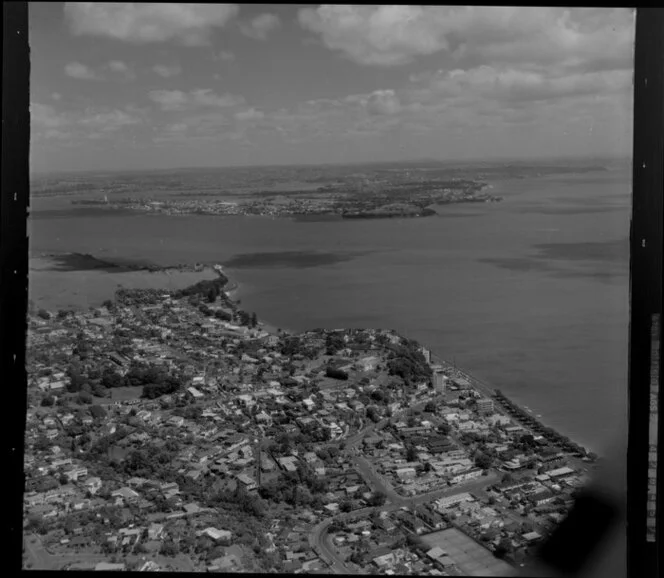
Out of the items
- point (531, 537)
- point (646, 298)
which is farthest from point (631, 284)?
point (531, 537)

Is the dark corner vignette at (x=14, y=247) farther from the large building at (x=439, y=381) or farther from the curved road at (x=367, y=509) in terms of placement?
the large building at (x=439, y=381)

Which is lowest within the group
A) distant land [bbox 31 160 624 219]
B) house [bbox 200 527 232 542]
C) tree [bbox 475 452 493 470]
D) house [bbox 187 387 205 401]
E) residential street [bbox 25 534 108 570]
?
residential street [bbox 25 534 108 570]

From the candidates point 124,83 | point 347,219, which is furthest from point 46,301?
point 347,219

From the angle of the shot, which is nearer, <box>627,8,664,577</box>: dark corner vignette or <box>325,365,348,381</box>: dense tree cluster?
<box>627,8,664,577</box>: dark corner vignette

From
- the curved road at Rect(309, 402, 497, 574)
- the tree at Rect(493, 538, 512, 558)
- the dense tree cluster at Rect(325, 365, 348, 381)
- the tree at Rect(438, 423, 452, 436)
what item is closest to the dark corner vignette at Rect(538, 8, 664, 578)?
the tree at Rect(493, 538, 512, 558)

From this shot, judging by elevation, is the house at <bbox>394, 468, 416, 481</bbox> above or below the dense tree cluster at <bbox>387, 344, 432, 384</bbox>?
below

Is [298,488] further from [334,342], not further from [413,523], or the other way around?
[334,342]

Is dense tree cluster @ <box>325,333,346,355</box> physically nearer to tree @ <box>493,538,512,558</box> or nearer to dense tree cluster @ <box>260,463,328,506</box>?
dense tree cluster @ <box>260,463,328,506</box>
